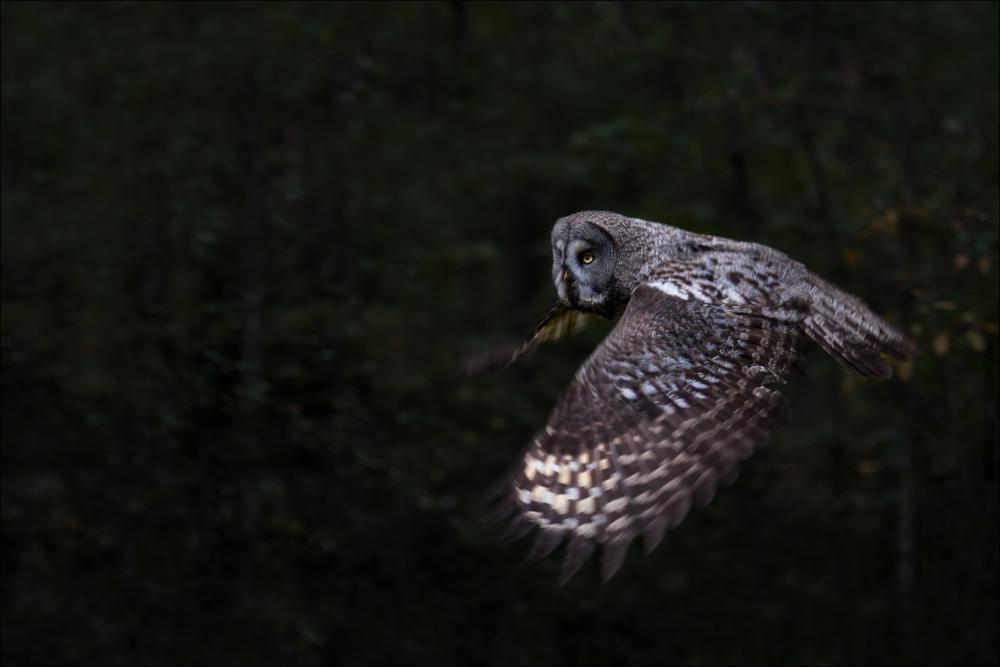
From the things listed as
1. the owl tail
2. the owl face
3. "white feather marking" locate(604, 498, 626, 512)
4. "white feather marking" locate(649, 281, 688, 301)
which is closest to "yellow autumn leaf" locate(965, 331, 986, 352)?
the owl tail

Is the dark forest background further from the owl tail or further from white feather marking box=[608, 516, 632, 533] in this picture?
white feather marking box=[608, 516, 632, 533]

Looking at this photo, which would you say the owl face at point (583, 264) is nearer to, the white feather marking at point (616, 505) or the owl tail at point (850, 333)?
the owl tail at point (850, 333)

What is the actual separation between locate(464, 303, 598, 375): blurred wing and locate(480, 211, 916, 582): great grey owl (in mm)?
521

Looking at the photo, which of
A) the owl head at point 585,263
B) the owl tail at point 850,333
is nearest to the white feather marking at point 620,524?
the owl tail at point 850,333

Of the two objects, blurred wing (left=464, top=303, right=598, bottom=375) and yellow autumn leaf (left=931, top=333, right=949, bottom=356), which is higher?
yellow autumn leaf (left=931, top=333, right=949, bottom=356)

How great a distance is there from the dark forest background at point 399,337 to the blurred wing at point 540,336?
1.68 m

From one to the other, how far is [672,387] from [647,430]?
171mm

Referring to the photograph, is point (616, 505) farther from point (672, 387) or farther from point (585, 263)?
point (585, 263)

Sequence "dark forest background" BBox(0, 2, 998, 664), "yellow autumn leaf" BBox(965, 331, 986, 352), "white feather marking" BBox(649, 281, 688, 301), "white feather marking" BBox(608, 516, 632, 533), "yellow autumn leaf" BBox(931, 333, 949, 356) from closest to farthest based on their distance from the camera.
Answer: "white feather marking" BBox(608, 516, 632, 533) < "white feather marking" BBox(649, 281, 688, 301) < "yellow autumn leaf" BBox(965, 331, 986, 352) < "yellow autumn leaf" BBox(931, 333, 949, 356) < "dark forest background" BBox(0, 2, 998, 664)

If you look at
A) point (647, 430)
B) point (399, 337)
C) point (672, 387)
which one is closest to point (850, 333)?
point (672, 387)

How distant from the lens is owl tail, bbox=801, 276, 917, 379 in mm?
4441

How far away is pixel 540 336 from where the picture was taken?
211 inches

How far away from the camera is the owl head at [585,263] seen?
16.2ft

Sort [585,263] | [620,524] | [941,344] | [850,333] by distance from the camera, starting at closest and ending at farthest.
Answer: [620,524] → [850,333] → [585,263] → [941,344]
